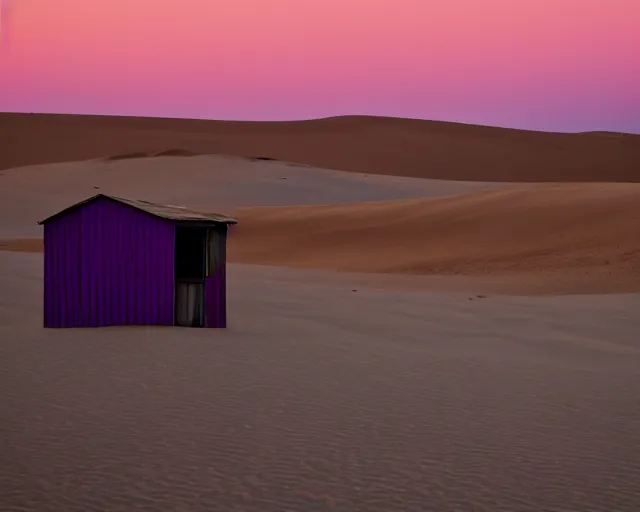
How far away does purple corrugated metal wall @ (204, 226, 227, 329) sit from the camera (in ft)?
45.3

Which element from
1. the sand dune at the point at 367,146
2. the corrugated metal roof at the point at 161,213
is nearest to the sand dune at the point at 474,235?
the corrugated metal roof at the point at 161,213

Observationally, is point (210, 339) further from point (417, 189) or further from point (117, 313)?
point (417, 189)

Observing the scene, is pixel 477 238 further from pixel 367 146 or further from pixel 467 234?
pixel 367 146

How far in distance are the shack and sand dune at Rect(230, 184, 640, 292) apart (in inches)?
426

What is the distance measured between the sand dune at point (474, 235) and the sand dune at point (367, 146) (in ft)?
182

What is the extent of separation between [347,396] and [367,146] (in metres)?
105

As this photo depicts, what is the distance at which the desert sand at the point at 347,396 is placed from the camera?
651 cm

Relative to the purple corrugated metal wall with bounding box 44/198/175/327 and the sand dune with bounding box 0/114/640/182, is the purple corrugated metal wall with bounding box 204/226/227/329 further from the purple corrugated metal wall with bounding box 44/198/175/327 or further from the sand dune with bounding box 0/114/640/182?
the sand dune with bounding box 0/114/640/182

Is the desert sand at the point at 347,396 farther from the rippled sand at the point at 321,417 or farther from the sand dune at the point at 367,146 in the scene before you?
the sand dune at the point at 367,146

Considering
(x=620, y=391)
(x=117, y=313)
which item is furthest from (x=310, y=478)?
(x=117, y=313)

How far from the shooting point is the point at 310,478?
6688mm

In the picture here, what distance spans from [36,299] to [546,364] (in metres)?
9.50

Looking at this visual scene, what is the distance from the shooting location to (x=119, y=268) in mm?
13359

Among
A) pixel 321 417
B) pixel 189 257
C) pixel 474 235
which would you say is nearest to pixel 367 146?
pixel 474 235
